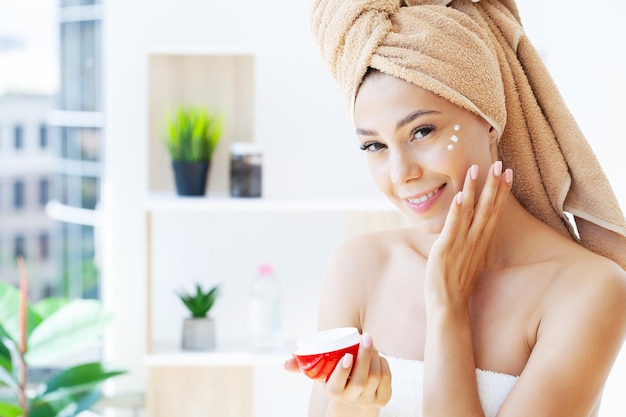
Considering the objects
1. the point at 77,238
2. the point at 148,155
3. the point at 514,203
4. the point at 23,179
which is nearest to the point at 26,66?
the point at 23,179

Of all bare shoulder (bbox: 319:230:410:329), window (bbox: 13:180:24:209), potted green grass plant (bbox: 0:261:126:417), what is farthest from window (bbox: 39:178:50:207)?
bare shoulder (bbox: 319:230:410:329)

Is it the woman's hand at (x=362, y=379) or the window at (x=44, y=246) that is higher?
the woman's hand at (x=362, y=379)

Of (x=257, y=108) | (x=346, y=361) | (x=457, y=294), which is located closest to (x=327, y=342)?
(x=346, y=361)

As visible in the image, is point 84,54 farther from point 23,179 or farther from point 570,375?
point 570,375

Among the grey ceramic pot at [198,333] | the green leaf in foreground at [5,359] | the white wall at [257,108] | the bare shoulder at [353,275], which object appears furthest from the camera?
the white wall at [257,108]

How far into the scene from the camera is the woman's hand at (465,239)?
126 centimetres

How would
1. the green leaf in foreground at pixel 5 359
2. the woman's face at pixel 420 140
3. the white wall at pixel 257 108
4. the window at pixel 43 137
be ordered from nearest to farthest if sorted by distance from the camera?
1. the woman's face at pixel 420 140
2. the green leaf in foreground at pixel 5 359
3. the white wall at pixel 257 108
4. the window at pixel 43 137

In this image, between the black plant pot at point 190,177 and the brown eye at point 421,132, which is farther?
the black plant pot at point 190,177

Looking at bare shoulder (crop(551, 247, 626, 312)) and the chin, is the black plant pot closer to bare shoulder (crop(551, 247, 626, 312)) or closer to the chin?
the chin

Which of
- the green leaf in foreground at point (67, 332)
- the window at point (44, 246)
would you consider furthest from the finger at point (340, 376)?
the window at point (44, 246)

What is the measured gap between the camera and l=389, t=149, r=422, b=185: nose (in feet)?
4.16

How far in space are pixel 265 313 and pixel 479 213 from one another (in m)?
1.76

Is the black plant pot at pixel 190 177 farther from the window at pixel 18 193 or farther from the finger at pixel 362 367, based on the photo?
the finger at pixel 362 367

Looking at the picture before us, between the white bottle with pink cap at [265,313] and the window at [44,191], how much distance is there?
1584 mm
